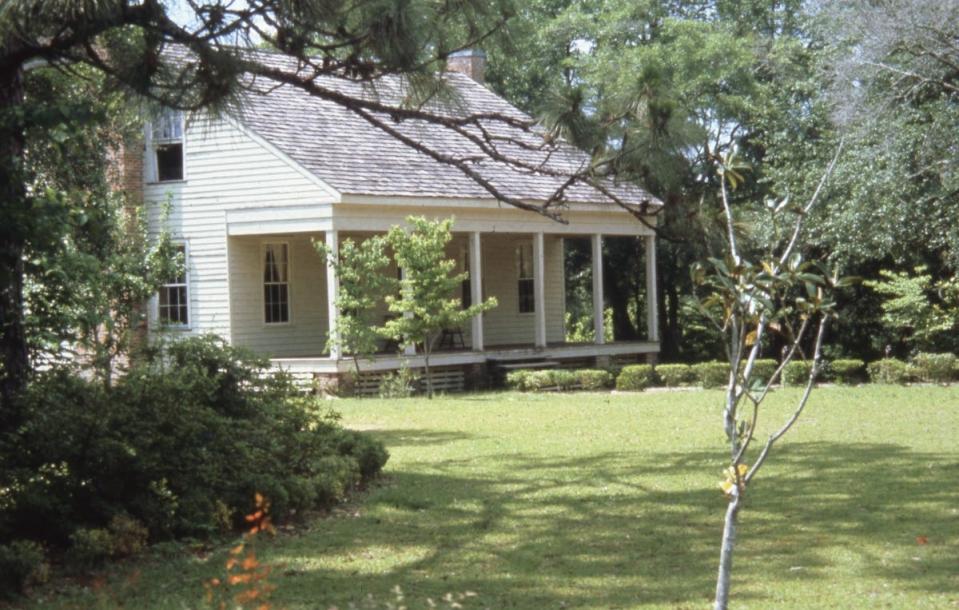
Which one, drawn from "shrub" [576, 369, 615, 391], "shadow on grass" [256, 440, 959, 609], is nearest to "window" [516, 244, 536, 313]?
"shrub" [576, 369, 615, 391]

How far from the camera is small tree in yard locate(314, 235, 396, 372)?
23.3m

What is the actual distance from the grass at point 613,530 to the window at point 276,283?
1058cm

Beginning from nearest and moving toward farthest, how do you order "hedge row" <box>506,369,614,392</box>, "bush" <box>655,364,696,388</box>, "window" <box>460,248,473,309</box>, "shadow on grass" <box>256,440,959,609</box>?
"shadow on grass" <box>256,440,959,609</box>
"hedge row" <box>506,369,614,392</box>
"bush" <box>655,364,696,388</box>
"window" <box>460,248,473,309</box>

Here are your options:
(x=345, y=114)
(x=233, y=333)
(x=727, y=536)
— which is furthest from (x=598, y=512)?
(x=345, y=114)

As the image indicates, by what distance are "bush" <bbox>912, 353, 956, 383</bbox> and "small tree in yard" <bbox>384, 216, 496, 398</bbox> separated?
30.8ft

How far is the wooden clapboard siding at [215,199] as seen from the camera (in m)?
25.2

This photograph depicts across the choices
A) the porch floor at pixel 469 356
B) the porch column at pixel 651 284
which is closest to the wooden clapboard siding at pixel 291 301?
the porch floor at pixel 469 356

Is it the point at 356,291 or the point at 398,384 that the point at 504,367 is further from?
the point at 356,291

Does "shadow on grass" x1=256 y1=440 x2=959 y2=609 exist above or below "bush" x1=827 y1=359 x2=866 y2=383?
below

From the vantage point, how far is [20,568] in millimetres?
7844

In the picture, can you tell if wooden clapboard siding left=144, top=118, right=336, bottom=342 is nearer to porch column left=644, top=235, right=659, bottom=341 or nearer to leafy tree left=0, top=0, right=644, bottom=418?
porch column left=644, top=235, right=659, bottom=341

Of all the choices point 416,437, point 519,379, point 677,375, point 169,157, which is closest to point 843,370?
point 677,375

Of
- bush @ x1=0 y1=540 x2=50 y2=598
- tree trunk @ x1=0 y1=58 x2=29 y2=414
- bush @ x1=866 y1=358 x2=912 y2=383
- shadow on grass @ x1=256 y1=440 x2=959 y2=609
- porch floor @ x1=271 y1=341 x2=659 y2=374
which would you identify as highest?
tree trunk @ x1=0 y1=58 x2=29 y2=414

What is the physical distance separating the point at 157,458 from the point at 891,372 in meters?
20.2
